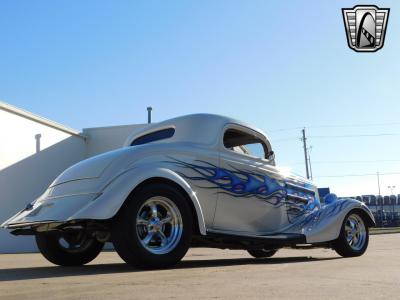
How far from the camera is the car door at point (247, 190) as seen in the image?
6.57 meters

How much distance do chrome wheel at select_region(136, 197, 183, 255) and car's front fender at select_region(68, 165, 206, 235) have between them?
0.85 ft

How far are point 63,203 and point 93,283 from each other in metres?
1.67

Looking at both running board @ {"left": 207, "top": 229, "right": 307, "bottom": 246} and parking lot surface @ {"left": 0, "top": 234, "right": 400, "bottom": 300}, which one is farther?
running board @ {"left": 207, "top": 229, "right": 307, "bottom": 246}

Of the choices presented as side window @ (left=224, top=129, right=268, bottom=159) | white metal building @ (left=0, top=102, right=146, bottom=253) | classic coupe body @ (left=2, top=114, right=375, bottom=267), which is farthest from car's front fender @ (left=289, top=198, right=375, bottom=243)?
white metal building @ (left=0, top=102, right=146, bottom=253)

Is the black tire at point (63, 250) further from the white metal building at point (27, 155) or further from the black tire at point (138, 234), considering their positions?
the white metal building at point (27, 155)

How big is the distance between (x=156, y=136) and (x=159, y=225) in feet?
7.04

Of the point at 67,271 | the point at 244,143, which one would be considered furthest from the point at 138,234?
the point at 244,143

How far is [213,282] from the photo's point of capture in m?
4.23

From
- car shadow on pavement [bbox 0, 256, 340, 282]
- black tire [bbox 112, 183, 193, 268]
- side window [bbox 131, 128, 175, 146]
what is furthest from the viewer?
side window [bbox 131, 128, 175, 146]

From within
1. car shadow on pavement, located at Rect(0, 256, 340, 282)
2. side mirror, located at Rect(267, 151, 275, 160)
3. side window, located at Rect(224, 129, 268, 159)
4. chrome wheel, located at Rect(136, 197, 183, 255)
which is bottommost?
car shadow on pavement, located at Rect(0, 256, 340, 282)

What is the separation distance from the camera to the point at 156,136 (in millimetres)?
7441

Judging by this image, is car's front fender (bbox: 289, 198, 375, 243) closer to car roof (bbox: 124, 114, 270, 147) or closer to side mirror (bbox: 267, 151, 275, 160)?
side mirror (bbox: 267, 151, 275, 160)

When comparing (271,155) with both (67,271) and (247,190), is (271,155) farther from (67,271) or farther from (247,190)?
(67,271)

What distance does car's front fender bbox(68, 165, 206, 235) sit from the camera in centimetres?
514
